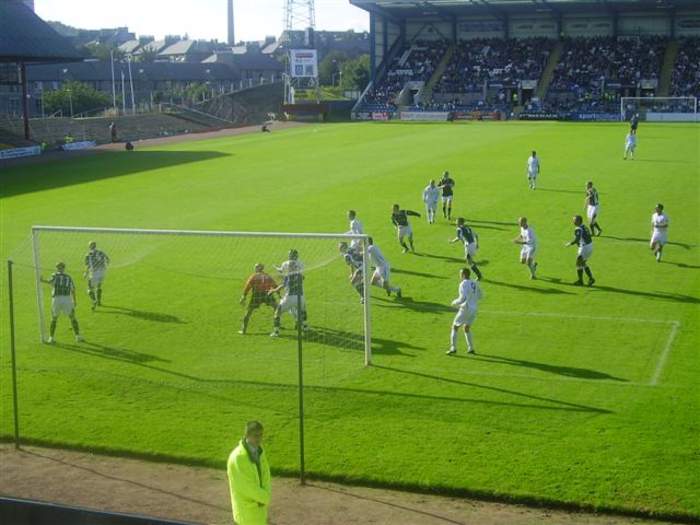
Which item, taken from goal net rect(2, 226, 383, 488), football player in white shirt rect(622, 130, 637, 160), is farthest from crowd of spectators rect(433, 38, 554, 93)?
goal net rect(2, 226, 383, 488)

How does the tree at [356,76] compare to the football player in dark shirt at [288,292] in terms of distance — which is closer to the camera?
the football player in dark shirt at [288,292]

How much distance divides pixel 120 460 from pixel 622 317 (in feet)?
37.3

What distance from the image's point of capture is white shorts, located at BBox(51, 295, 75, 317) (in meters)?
18.7

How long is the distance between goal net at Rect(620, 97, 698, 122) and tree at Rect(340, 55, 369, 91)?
3769 cm

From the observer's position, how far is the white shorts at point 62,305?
61.5ft

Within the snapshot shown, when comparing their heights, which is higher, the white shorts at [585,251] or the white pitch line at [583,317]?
the white shorts at [585,251]

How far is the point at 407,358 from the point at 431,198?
544 inches

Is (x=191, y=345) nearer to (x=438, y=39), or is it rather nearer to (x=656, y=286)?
(x=656, y=286)

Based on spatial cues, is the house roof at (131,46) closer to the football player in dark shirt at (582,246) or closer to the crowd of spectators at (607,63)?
the crowd of spectators at (607,63)

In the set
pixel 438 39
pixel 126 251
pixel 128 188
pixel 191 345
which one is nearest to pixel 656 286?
pixel 191 345

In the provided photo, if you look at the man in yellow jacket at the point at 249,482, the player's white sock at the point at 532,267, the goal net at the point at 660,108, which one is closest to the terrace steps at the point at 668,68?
the goal net at the point at 660,108

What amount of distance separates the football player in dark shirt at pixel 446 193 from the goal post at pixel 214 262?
22.7ft

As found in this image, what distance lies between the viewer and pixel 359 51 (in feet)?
579

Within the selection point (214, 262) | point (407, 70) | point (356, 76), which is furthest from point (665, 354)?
point (356, 76)
